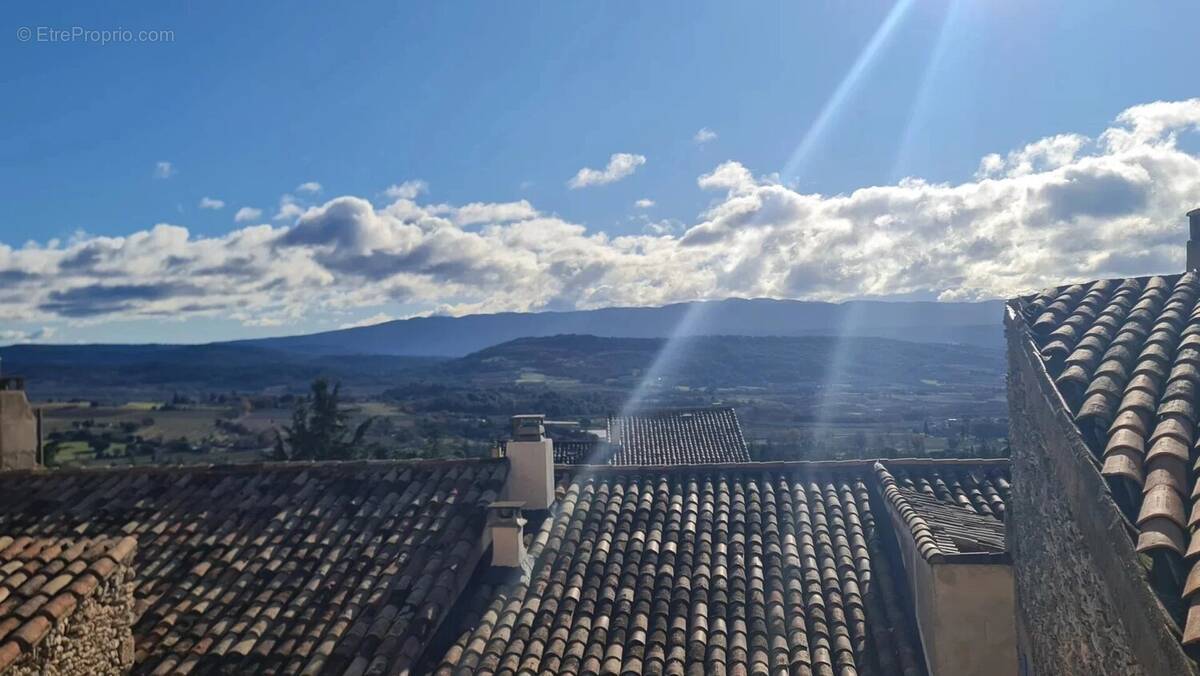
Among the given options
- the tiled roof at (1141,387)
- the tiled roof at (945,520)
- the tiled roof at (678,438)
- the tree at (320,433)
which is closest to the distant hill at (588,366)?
the tree at (320,433)

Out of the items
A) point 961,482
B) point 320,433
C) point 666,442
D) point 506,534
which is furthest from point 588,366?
point 506,534

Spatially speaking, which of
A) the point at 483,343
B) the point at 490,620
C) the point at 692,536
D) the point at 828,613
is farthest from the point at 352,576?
the point at 483,343

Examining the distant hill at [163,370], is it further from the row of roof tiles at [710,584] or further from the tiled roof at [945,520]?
the tiled roof at [945,520]

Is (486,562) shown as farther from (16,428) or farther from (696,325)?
(696,325)

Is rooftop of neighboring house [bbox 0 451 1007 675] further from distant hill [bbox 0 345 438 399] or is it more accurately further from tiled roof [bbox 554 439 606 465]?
distant hill [bbox 0 345 438 399]

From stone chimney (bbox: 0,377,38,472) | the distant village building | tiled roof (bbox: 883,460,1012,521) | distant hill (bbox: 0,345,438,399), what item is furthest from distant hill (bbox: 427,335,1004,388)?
stone chimney (bbox: 0,377,38,472)
